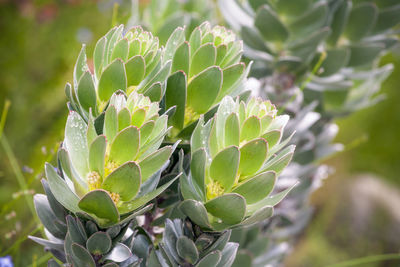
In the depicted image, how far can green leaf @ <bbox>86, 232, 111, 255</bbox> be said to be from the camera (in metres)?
0.54

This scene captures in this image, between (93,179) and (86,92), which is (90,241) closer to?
(93,179)

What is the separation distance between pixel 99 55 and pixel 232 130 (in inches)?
8.5

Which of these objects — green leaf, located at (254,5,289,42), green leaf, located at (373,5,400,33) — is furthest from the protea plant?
green leaf, located at (373,5,400,33)

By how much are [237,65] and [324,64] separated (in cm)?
56

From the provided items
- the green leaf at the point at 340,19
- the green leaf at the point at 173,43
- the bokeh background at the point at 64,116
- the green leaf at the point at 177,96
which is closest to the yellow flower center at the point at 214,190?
the green leaf at the point at 177,96

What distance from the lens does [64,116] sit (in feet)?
6.22

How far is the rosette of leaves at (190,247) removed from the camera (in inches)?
22.5

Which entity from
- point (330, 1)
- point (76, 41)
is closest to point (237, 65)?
point (330, 1)

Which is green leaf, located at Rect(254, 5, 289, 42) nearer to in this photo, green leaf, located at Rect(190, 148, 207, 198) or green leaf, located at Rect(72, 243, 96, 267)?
green leaf, located at Rect(190, 148, 207, 198)

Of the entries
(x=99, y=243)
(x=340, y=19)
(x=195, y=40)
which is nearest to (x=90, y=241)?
(x=99, y=243)

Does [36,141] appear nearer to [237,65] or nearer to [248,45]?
[248,45]

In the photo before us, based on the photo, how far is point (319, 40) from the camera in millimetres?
1044

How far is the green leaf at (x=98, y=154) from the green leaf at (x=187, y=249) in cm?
14

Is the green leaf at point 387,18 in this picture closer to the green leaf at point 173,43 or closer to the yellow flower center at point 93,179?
the green leaf at point 173,43
